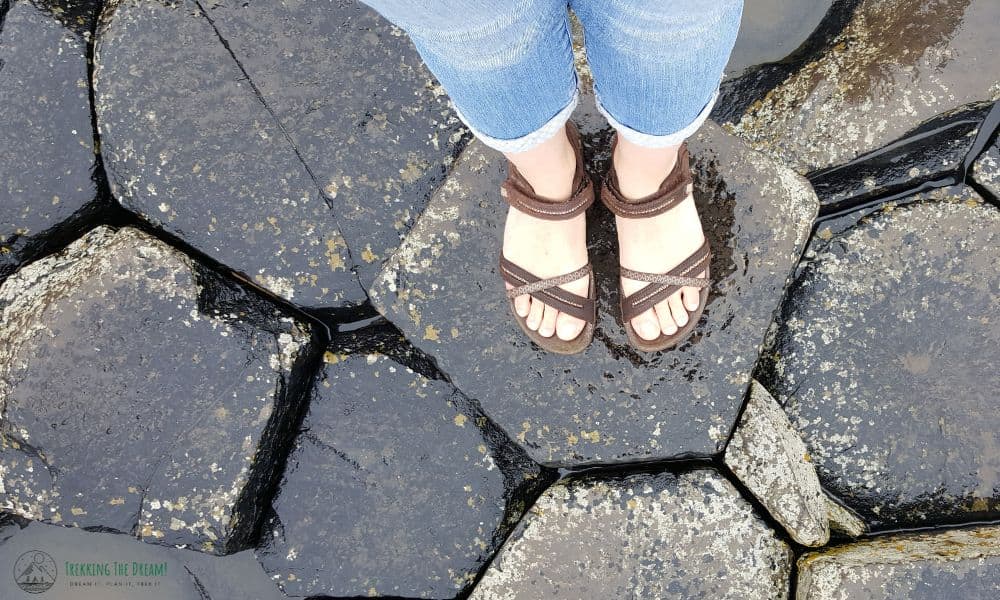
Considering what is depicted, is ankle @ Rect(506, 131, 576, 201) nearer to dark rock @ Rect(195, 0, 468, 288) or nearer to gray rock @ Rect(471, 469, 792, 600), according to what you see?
dark rock @ Rect(195, 0, 468, 288)

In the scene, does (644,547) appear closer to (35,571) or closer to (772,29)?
(772,29)

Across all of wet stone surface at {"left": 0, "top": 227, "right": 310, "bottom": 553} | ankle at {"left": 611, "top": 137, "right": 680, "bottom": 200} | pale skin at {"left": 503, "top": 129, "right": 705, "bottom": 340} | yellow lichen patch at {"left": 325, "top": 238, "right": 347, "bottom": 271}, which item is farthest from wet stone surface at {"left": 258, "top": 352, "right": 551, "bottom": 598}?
ankle at {"left": 611, "top": 137, "right": 680, "bottom": 200}

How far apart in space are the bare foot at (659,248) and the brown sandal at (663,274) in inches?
0.5

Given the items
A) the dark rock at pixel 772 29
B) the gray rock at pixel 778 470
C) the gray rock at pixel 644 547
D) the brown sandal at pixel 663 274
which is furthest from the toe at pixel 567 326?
the dark rock at pixel 772 29

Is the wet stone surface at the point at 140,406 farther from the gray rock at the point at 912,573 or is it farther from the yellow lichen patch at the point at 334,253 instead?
the gray rock at the point at 912,573

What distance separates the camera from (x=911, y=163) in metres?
1.68

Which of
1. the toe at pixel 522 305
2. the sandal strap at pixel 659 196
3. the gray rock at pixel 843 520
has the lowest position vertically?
the gray rock at pixel 843 520

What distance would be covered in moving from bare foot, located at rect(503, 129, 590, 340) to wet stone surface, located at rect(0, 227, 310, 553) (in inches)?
26.0

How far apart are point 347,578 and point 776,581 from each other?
1101 mm

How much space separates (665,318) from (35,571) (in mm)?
1973

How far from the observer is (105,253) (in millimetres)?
1620

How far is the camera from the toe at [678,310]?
148 cm

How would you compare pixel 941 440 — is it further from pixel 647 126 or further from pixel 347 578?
pixel 347 578

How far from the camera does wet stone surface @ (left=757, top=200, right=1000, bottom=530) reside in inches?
62.5
